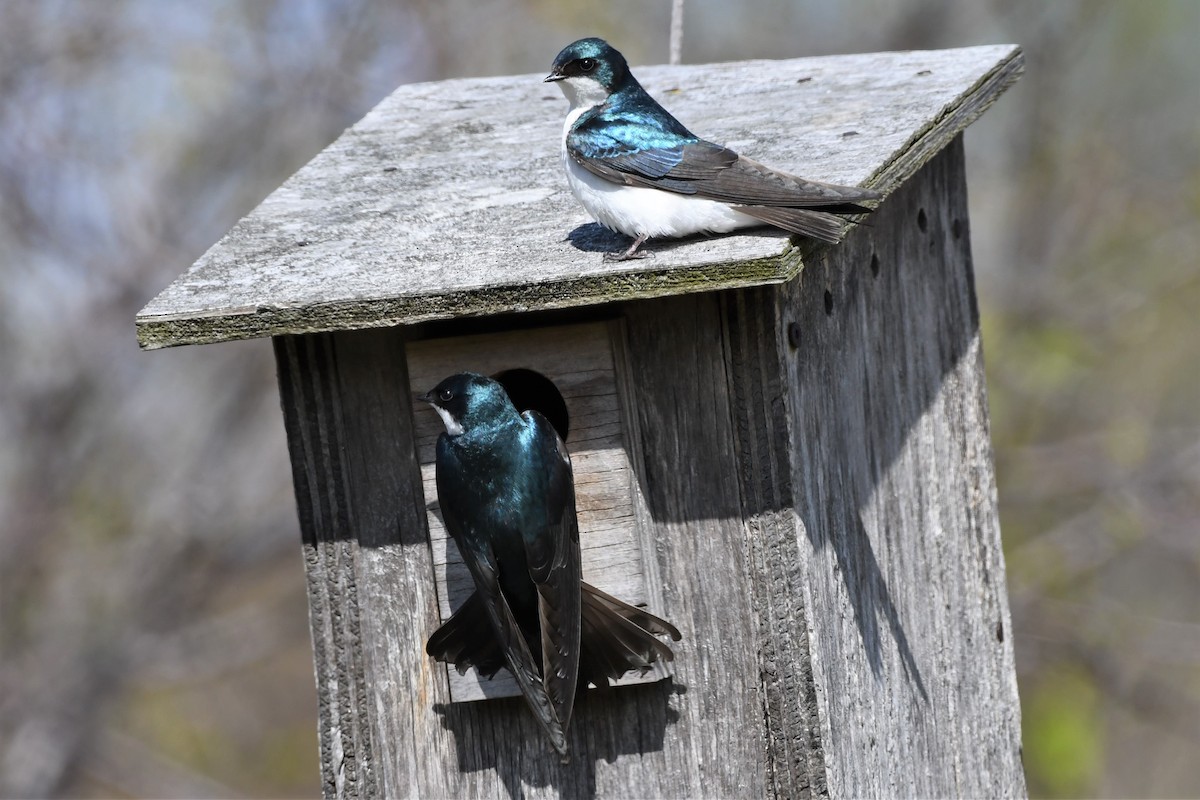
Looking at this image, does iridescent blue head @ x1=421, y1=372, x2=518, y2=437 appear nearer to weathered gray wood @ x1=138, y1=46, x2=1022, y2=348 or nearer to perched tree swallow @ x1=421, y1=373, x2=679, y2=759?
perched tree swallow @ x1=421, y1=373, x2=679, y2=759

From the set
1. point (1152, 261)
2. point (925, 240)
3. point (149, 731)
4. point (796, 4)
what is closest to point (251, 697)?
point (149, 731)

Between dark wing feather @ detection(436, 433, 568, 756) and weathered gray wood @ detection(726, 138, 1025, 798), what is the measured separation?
0.34 m

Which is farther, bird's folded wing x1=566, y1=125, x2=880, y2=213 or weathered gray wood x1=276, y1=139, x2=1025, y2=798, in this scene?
weathered gray wood x1=276, y1=139, x2=1025, y2=798

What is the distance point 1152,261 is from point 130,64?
463 centimetres

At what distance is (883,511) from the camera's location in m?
2.67

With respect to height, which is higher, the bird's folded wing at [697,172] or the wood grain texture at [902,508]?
the bird's folded wing at [697,172]

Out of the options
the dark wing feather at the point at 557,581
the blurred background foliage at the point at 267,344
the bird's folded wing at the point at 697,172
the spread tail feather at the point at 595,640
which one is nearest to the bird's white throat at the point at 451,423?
the dark wing feather at the point at 557,581

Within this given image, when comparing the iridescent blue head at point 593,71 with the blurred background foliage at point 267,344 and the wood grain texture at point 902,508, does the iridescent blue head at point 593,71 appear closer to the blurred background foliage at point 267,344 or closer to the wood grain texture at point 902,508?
the wood grain texture at point 902,508

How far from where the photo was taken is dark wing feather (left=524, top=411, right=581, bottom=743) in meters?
2.13

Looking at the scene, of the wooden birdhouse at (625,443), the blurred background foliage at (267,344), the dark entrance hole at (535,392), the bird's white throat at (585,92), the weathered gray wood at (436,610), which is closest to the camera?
the wooden birdhouse at (625,443)

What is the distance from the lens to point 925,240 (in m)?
3.06

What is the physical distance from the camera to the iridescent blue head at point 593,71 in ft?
7.70

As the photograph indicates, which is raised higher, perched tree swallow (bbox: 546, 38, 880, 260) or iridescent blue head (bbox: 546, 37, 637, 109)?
iridescent blue head (bbox: 546, 37, 637, 109)

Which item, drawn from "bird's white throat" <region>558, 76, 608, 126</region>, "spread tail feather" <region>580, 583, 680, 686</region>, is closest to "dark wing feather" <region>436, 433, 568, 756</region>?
"spread tail feather" <region>580, 583, 680, 686</region>
